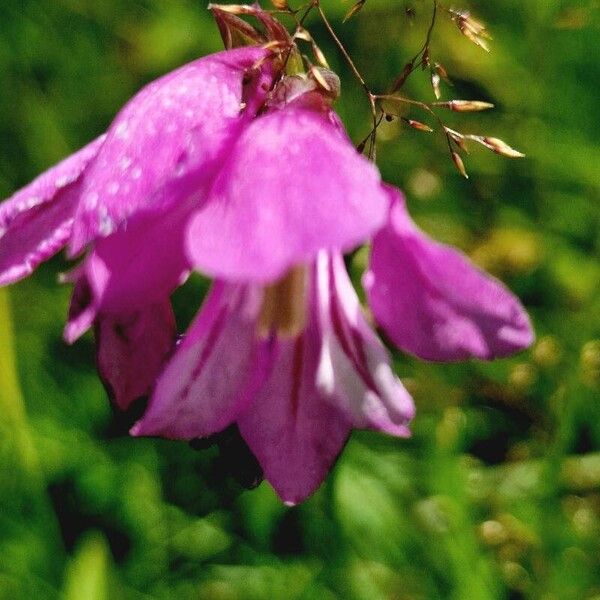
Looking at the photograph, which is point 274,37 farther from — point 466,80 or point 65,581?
point 466,80

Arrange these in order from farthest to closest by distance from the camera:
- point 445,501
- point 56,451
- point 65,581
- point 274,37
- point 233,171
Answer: point 56,451, point 65,581, point 445,501, point 274,37, point 233,171

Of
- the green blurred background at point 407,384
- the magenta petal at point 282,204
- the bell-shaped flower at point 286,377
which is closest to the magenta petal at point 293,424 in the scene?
the bell-shaped flower at point 286,377

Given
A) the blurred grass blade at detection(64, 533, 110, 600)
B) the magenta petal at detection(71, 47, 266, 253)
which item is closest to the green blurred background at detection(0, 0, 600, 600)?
the blurred grass blade at detection(64, 533, 110, 600)

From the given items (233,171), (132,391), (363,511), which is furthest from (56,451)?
(233,171)

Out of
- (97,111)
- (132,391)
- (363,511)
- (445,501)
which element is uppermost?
(132,391)

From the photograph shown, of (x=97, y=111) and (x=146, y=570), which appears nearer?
(x=146, y=570)

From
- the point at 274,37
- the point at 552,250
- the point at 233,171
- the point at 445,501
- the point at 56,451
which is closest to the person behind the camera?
the point at 233,171
